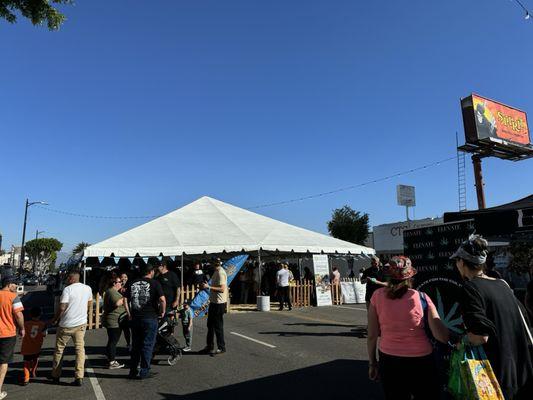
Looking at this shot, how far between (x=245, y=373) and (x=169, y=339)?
164cm

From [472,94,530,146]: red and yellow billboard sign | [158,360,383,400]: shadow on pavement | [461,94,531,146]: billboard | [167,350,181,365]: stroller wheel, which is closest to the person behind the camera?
[158,360,383,400]: shadow on pavement

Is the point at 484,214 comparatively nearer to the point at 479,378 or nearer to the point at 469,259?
the point at 469,259

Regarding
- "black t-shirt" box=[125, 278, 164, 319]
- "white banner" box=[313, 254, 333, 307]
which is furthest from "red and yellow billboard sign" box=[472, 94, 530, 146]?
"black t-shirt" box=[125, 278, 164, 319]

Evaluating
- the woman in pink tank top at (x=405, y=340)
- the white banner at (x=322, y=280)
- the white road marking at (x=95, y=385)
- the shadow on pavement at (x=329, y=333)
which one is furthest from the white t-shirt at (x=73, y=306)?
the white banner at (x=322, y=280)

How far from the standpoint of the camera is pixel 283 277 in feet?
49.7

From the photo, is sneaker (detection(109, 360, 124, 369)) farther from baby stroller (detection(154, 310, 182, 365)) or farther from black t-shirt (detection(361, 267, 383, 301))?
black t-shirt (detection(361, 267, 383, 301))

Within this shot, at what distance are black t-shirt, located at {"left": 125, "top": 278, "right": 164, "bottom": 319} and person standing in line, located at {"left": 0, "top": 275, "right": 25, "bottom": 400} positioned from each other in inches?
58.3

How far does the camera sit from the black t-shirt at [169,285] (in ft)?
25.9

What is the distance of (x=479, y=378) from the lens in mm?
2557

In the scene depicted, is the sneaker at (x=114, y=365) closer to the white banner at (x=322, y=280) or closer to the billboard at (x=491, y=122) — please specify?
the white banner at (x=322, y=280)

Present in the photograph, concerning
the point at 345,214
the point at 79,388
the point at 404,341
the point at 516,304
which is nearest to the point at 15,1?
the point at 79,388

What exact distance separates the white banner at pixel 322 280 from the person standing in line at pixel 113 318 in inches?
408

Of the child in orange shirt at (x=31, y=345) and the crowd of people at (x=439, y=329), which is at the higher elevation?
the crowd of people at (x=439, y=329)

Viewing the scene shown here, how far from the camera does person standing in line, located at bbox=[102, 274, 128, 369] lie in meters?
7.18
